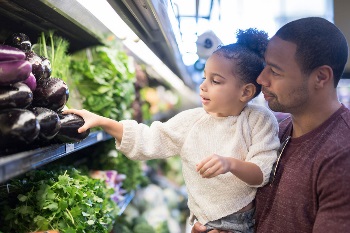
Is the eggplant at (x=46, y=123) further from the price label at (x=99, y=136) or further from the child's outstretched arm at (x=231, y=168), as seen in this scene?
the price label at (x=99, y=136)

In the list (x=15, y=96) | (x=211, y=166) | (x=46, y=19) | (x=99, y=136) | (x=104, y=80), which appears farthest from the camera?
(x=104, y=80)

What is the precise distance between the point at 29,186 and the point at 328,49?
151 centimetres

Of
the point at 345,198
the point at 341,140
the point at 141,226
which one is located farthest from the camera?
the point at 141,226

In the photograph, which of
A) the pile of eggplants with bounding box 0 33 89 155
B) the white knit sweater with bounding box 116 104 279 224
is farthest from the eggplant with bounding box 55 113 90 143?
the white knit sweater with bounding box 116 104 279 224

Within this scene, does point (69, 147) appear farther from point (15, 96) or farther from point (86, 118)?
point (15, 96)

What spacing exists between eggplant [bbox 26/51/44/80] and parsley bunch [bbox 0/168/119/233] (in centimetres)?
54

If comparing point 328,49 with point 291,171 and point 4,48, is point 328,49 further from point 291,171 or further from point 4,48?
point 4,48

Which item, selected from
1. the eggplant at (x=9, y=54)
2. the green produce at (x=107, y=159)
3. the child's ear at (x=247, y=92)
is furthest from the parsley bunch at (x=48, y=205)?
the green produce at (x=107, y=159)

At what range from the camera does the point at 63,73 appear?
8.50ft

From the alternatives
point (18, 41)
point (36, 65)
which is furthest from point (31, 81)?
point (18, 41)

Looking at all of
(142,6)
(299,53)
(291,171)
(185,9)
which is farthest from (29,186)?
(185,9)

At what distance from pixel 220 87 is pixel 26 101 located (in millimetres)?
966

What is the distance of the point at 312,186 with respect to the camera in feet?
5.90

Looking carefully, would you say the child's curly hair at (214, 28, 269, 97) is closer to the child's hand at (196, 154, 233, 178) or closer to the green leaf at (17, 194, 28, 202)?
the child's hand at (196, 154, 233, 178)
